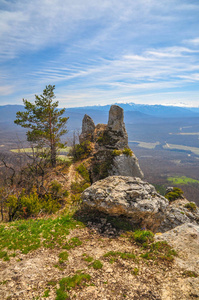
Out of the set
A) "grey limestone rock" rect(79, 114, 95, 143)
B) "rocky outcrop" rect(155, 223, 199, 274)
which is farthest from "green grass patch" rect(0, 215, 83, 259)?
"grey limestone rock" rect(79, 114, 95, 143)

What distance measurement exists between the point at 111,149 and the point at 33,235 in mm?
24338

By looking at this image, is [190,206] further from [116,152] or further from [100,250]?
[100,250]

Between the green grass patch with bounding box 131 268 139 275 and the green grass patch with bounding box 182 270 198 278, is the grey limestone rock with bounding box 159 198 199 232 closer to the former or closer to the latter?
the green grass patch with bounding box 182 270 198 278

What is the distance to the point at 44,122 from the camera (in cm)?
3009

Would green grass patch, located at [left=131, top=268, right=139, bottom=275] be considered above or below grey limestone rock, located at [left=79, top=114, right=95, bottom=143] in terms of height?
below

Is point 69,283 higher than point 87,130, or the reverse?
point 87,130

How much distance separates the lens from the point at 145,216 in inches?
639

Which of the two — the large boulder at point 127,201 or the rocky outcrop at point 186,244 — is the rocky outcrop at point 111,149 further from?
the rocky outcrop at point 186,244

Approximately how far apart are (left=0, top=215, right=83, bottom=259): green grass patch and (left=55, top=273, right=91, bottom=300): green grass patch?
3389 millimetres

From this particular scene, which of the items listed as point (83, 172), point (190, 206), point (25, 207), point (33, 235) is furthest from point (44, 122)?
point (190, 206)

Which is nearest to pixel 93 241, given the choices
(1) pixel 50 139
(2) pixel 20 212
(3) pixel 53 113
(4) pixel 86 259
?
(4) pixel 86 259

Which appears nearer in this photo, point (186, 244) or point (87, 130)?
point (186, 244)

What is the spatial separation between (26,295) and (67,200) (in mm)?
15401

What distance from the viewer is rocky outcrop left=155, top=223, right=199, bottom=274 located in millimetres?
10776
